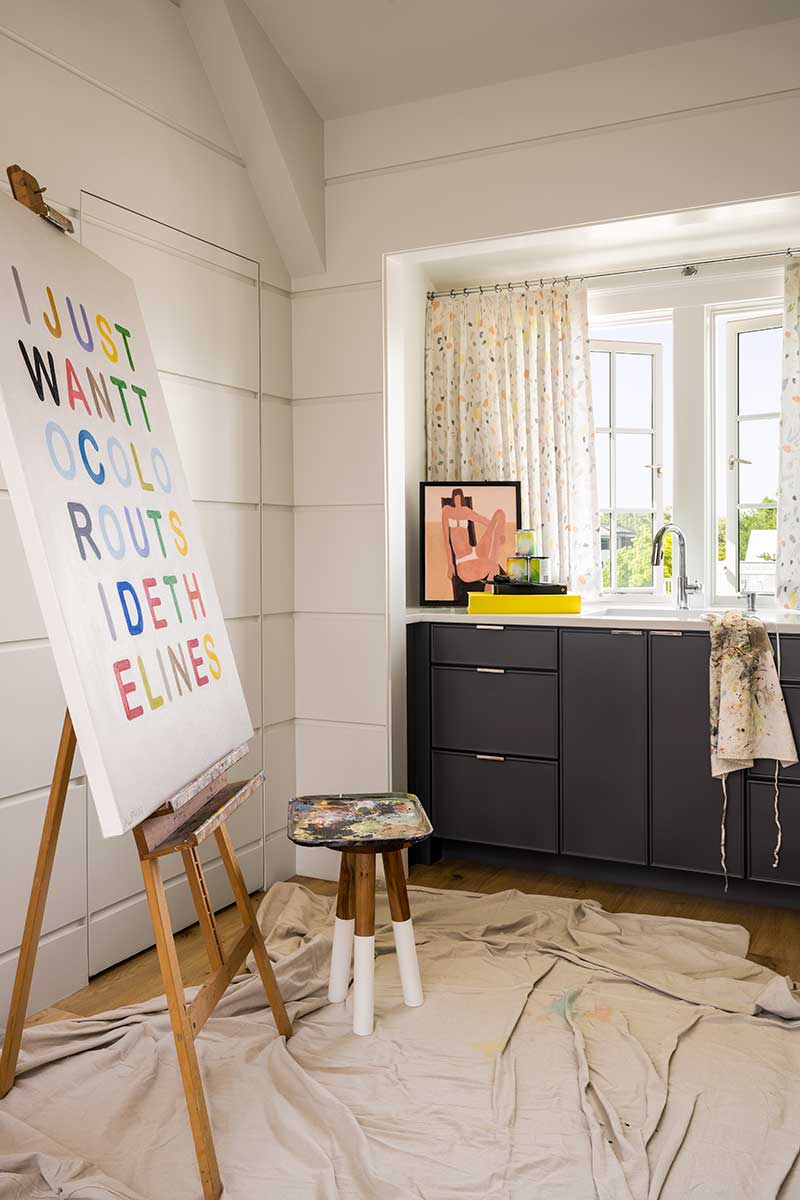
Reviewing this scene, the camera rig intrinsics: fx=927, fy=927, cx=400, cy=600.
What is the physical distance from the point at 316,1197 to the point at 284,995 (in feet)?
2.39

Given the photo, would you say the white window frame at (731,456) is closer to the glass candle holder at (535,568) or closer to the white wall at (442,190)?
the glass candle holder at (535,568)

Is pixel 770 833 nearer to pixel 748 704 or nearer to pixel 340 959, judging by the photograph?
pixel 748 704

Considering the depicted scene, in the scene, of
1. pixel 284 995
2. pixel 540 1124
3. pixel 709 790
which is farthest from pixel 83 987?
pixel 709 790

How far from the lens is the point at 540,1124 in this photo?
1.79 metres

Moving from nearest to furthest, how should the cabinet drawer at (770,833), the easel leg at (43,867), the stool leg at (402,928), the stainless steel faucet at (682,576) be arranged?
the easel leg at (43,867) → the stool leg at (402,928) → the cabinet drawer at (770,833) → the stainless steel faucet at (682,576)

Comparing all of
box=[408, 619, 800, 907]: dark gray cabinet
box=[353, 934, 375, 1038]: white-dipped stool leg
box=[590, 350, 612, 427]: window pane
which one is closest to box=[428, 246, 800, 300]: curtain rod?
box=[590, 350, 612, 427]: window pane

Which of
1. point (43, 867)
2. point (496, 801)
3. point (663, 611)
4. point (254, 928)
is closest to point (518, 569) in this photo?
point (663, 611)

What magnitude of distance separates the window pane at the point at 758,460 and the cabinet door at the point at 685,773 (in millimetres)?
963

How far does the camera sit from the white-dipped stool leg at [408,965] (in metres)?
2.23

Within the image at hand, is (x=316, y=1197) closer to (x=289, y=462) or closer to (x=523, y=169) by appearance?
(x=289, y=462)

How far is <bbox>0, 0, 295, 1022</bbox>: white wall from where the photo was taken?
227 cm

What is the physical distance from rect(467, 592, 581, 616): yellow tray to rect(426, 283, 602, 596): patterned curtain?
18.0 inches

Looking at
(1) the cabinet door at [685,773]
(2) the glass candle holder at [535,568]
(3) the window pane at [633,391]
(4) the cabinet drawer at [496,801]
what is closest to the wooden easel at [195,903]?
(4) the cabinet drawer at [496,801]

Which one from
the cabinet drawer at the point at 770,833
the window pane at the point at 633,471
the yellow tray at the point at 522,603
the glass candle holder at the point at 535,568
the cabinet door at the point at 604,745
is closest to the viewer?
the cabinet drawer at the point at 770,833
